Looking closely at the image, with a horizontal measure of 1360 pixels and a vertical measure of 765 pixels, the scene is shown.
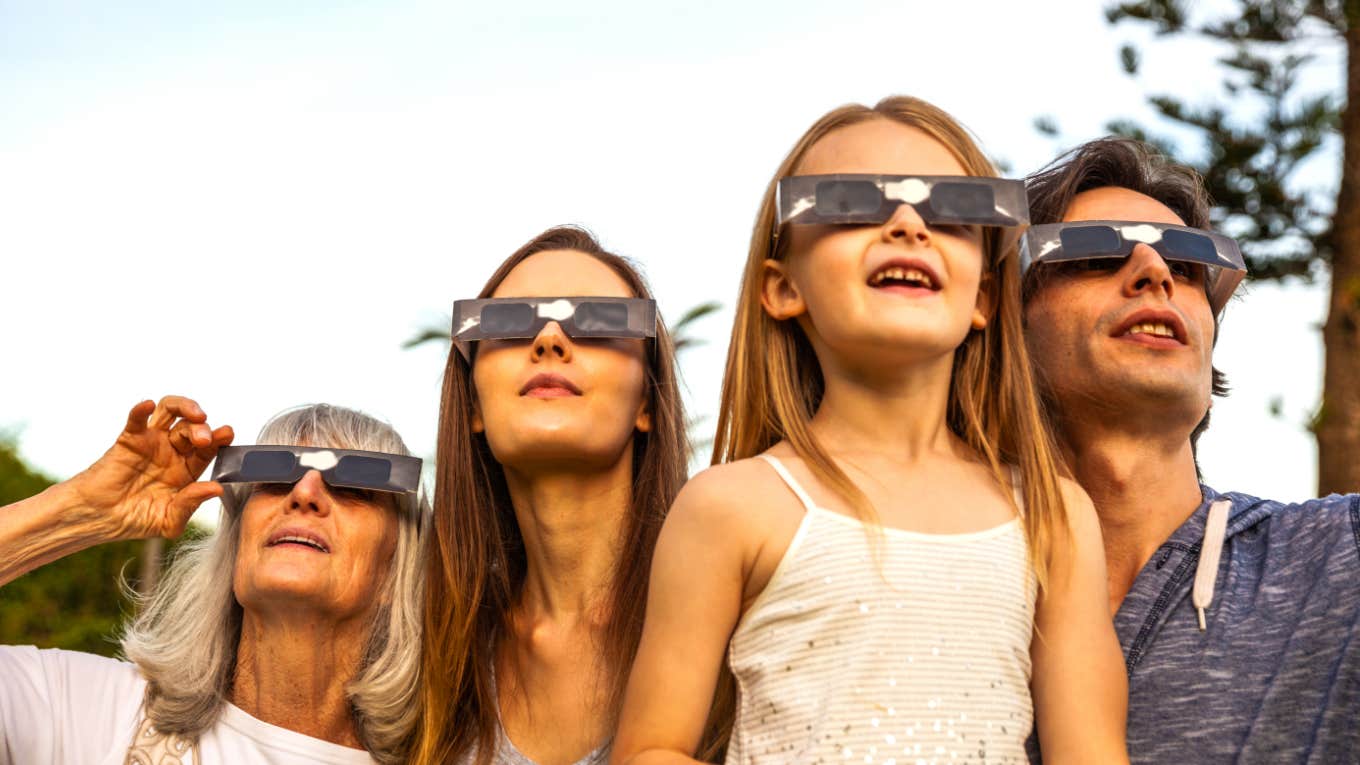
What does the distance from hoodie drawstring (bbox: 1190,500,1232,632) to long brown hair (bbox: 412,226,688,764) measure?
1.34m

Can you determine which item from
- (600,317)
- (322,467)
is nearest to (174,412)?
(322,467)

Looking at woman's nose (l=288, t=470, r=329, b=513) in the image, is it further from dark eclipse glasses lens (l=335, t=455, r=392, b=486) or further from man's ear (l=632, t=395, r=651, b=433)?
man's ear (l=632, t=395, r=651, b=433)

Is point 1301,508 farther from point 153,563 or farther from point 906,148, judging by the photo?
point 153,563

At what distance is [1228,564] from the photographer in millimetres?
3334

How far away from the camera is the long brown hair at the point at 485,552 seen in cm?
367

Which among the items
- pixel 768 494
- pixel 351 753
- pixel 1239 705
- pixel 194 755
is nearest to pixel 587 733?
pixel 351 753

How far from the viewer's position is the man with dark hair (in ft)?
10.0

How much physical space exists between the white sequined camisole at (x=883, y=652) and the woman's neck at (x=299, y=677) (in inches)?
69.0

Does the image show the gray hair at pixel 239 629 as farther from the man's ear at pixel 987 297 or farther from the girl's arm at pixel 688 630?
the man's ear at pixel 987 297

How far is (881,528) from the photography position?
2525 mm

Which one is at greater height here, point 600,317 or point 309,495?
point 600,317

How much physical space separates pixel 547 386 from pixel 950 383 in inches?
44.6

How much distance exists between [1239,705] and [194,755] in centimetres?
256

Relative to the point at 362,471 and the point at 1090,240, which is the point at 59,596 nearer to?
the point at 362,471
